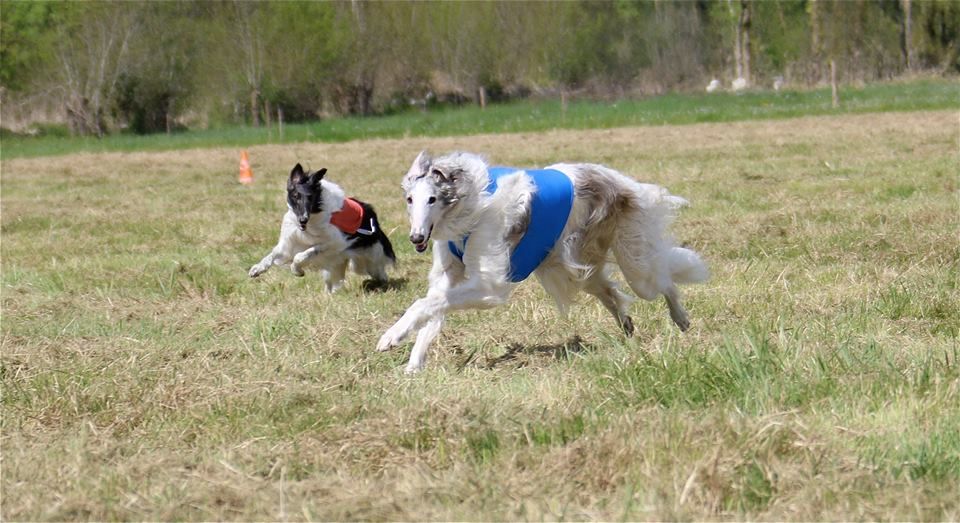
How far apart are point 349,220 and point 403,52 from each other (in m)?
49.3

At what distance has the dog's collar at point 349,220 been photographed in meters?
11.3

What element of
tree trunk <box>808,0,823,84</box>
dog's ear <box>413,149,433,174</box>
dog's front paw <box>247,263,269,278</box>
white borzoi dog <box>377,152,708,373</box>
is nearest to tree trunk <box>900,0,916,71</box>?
tree trunk <box>808,0,823,84</box>

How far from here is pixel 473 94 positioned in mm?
60250

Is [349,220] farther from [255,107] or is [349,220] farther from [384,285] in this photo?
[255,107]

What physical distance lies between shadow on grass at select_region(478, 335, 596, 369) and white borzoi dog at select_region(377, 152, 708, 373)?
0.31 m

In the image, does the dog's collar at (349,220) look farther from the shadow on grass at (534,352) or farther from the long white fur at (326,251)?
the shadow on grass at (534,352)

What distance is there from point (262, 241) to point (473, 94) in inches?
1912

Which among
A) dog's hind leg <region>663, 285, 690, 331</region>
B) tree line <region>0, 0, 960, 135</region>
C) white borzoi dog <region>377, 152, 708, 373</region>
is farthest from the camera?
tree line <region>0, 0, 960, 135</region>

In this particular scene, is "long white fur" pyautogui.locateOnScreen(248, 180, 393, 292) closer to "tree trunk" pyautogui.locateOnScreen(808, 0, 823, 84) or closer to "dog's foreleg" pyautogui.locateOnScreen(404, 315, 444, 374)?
"dog's foreleg" pyautogui.locateOnScreen(404, 315, 444, 374)

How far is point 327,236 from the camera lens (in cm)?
1120

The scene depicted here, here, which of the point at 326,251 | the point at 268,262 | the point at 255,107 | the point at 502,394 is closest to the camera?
the point at 502,394

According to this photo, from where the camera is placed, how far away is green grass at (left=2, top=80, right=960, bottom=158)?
34.3 metres

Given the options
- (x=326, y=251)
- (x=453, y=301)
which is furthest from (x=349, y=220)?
(x=453, y=301)

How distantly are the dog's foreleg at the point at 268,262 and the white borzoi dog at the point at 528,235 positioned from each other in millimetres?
3726
